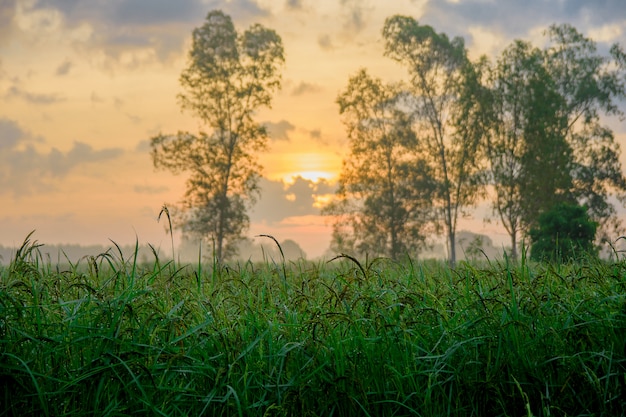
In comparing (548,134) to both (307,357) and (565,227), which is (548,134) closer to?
(565,227)

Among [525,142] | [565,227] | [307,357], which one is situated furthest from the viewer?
[525,142]

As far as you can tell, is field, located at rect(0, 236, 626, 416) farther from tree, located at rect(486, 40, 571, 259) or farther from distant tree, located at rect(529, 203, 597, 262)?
tree, located at rect(486, 40, 571, 259)

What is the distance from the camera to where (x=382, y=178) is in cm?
3098

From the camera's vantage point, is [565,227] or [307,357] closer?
[307,357]

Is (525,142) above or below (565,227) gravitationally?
above

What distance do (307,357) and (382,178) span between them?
27568 millimetres

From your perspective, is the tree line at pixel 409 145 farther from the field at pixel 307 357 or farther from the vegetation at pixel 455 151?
the field at pixel 307 357

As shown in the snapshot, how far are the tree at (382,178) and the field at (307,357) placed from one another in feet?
86.0

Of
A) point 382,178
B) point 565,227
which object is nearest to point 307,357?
point 565,227

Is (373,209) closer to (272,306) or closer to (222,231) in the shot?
(222,231)

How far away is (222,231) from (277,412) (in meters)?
25.7

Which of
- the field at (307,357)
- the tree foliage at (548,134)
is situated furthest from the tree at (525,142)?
the field at (307,357)

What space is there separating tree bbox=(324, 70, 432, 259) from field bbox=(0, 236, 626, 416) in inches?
1031

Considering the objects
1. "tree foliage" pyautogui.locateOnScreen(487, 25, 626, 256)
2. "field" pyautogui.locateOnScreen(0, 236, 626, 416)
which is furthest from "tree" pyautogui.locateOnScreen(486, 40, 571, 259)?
"field" pyautogui.locateOnScreen(0, 236, 626, 416)
